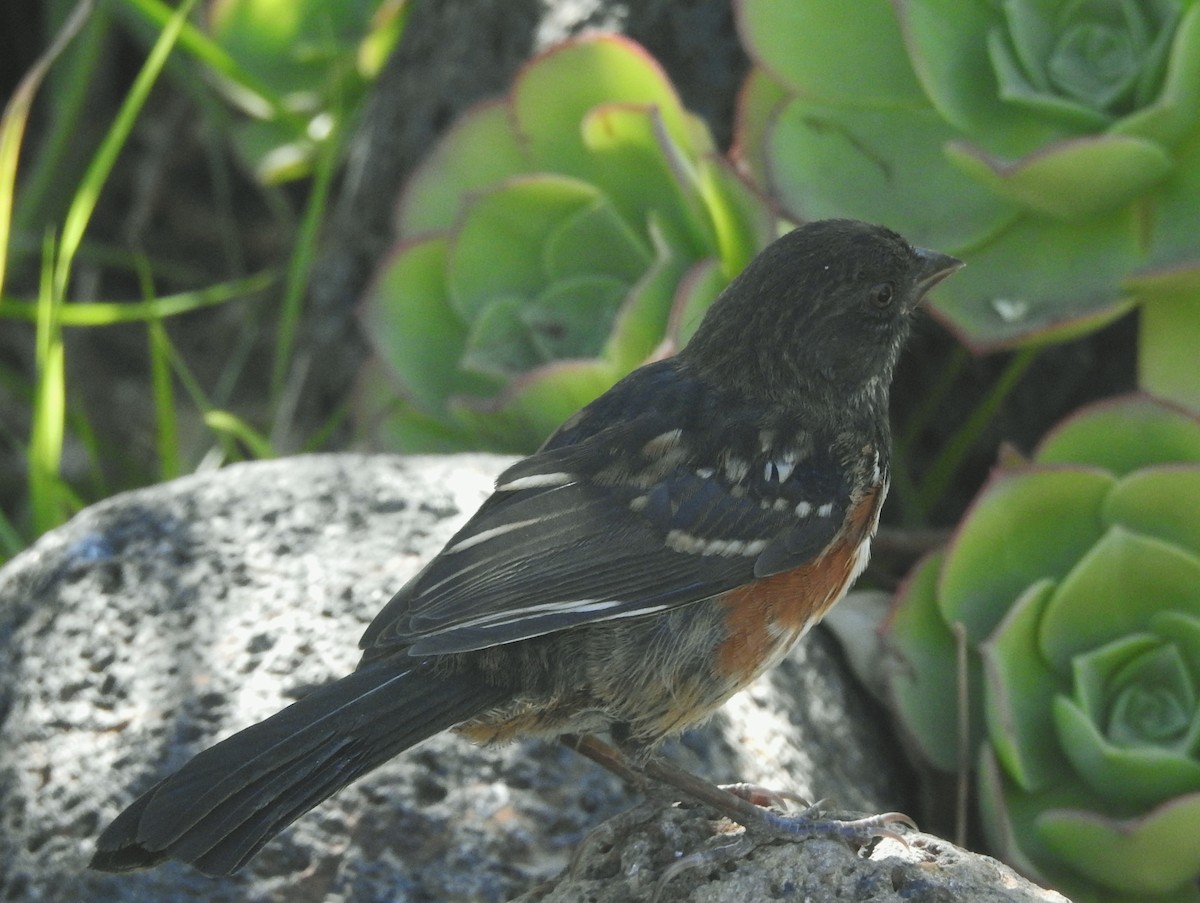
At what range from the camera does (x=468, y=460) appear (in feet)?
11.2

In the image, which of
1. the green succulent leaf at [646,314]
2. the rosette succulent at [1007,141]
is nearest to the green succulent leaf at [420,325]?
the green succulent leaf at [646,314]

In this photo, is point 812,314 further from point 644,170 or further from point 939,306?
point 644,170

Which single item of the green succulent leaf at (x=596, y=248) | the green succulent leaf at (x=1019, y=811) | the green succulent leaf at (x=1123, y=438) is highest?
the green succulent leaf at (x=596, y=248)

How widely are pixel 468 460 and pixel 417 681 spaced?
1.06 m

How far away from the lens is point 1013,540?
3.14 m

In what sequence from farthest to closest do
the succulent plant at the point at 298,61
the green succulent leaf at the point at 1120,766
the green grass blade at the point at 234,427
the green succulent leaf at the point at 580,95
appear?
the succulent plant at the point at 298,61
the green grass blade at the point at 234,427
the green succulent leaf at the point at 580,95
the green succulent leaf at the point at 1120,766

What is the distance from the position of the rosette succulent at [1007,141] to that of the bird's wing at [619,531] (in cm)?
76

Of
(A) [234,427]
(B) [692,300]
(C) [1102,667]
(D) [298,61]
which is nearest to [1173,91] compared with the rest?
(B) [692,300]

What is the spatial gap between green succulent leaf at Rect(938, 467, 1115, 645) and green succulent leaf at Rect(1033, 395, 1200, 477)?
0.09m

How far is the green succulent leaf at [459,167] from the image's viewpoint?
3.81 metres

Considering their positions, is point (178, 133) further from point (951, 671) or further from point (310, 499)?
point (951, 671)

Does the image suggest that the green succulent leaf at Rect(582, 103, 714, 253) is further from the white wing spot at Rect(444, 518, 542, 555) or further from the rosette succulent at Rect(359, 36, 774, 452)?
the white wing spot at Rect(444, 518, 542, 555)

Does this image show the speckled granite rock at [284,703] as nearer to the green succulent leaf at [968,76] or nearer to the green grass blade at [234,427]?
the green grass blade at [234,427]

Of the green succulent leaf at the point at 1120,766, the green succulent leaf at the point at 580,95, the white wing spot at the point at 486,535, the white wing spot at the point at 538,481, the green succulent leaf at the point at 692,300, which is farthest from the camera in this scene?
the green succulent leaf at the point at 580,95
